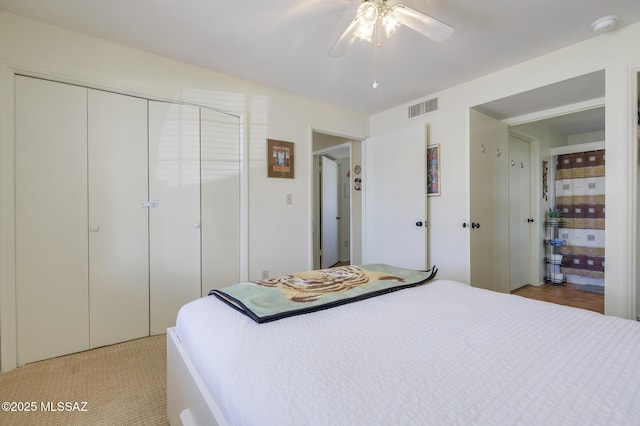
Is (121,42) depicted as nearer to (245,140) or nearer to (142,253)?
(245,140)

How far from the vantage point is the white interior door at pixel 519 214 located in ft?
11.6

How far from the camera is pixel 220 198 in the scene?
269 centimetres

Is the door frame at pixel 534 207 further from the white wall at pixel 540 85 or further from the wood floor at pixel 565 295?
the white wall at pixel 540 85

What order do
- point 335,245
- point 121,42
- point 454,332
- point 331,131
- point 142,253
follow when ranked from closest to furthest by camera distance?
point 454,332 < point 121,42 < point 142,253 < point 331,131 < point 335,245

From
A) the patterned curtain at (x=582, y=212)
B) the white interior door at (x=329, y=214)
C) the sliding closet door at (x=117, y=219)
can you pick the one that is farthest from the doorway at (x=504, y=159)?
the sliding closet door at (x=117, y=219)

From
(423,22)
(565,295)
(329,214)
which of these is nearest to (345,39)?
(423,22)

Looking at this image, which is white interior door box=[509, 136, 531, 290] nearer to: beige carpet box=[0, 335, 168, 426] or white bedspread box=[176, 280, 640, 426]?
white bedspread box=[176, 280, 640, 426]

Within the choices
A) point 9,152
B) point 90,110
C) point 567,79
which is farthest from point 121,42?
point 567,79

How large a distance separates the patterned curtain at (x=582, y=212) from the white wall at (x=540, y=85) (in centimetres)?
223

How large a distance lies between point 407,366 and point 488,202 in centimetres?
283

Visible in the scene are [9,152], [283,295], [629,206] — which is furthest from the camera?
[629,206]

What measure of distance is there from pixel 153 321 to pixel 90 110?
5.61ft

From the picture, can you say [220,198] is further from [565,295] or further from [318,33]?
[565,295]

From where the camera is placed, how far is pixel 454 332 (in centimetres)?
101
